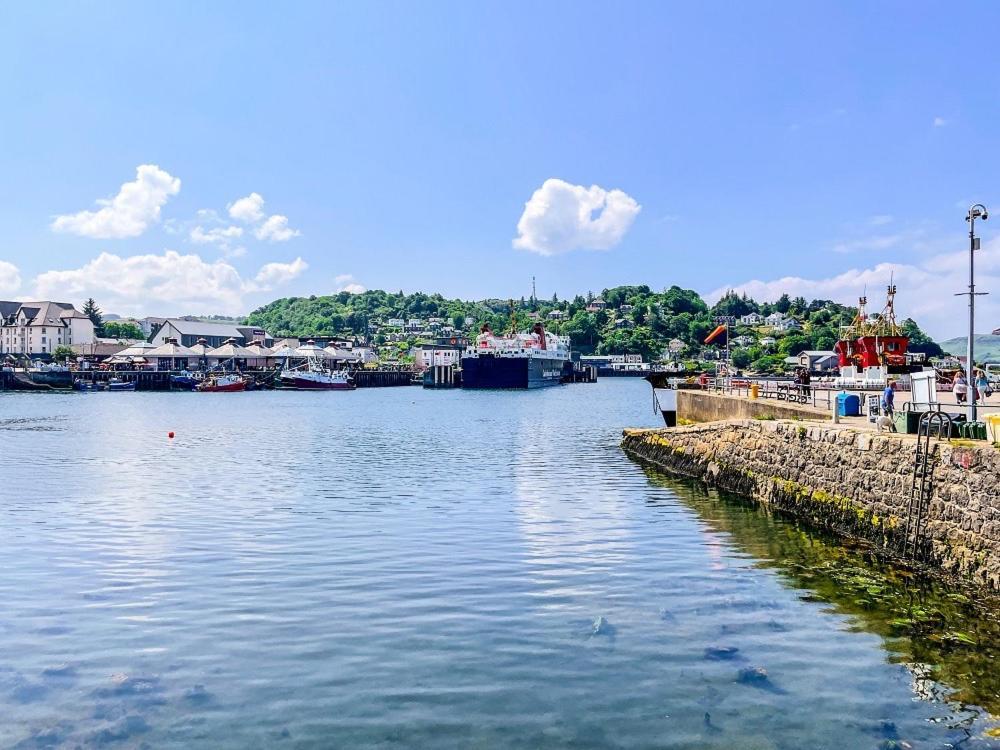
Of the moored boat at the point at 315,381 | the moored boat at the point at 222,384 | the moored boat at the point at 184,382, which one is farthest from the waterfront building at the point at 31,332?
the moored boat at the point at 315,381

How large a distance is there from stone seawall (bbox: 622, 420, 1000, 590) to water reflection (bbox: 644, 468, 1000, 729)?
2.18 ft

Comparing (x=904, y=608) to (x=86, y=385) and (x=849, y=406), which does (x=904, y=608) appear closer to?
(x=849, y=406)

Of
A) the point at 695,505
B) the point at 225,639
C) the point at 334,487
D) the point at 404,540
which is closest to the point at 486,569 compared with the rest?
the point at 404,540

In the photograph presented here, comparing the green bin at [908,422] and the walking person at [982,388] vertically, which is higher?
the walking person at [982,388]

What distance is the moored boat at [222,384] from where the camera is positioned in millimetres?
137750

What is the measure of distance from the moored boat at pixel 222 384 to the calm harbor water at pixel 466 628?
375 feet

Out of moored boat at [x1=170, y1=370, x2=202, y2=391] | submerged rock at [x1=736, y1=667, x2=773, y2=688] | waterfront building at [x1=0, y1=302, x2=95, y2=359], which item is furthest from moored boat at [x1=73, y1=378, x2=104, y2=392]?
submerged rock at [x1=736, y1=667, x2=773, y2=688]

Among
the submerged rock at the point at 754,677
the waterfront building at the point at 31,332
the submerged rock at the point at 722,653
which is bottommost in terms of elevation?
the submerged rock at the point at 754,677

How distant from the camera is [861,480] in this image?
65.5 feet

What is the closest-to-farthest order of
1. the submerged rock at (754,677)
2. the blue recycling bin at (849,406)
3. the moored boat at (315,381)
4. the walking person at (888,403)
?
the submerged rock at (754,677), the walking person at (888,403), the blue recycling bin at (849,406), the moored boat at (315,381)

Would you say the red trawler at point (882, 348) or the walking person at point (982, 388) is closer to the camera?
the walking person at point (982, 388)

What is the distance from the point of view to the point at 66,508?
83.3ft

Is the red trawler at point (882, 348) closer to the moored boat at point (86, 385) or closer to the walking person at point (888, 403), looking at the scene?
the walking person at point (888, 403)

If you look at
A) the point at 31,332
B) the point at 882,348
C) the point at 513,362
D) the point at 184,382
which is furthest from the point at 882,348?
the point at 31,332
